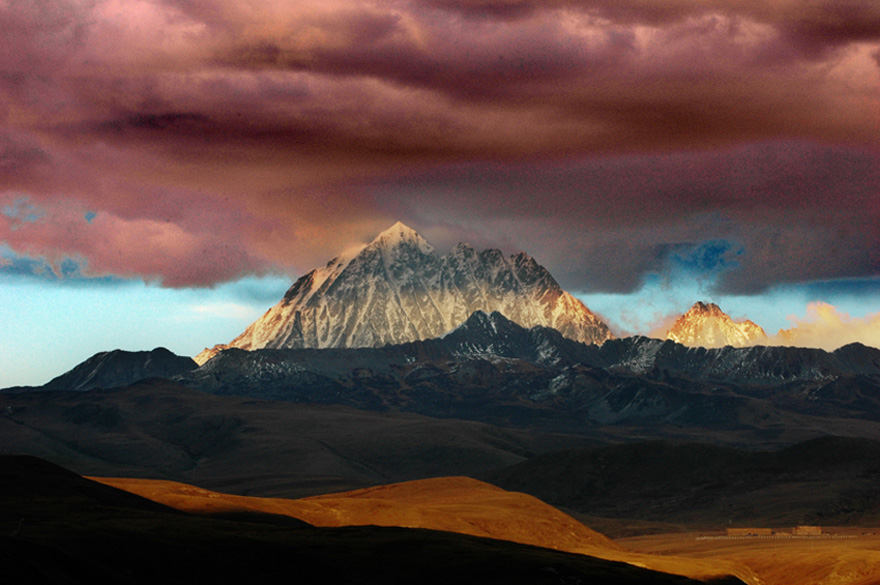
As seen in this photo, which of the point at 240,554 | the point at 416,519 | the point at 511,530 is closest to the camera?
the point at 240,554

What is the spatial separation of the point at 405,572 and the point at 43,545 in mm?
43077

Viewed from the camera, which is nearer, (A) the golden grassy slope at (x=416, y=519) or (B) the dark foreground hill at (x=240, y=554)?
(B) the dark foreground hill at (x=240, y=554)

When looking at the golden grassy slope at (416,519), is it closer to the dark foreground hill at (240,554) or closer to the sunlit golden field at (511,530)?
the sunlit golden field at (511,530)

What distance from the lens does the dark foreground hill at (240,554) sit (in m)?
102

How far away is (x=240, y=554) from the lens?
121 m

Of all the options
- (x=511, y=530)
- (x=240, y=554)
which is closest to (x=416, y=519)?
(x=511, y=530)

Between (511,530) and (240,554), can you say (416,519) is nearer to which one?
(511,530)

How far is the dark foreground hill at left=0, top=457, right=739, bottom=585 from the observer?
102438 millimetres

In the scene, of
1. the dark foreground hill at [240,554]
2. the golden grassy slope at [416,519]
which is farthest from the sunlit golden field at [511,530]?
the dark foreground hill at [240,554]

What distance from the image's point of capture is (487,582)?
120938 millimetres

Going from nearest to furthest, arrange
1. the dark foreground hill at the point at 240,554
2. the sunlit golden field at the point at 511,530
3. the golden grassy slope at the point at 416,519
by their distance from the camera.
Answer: the dark foreground hill at the point at 240,554 → the golden grassy slope at the point at 416,519 → the sunlit golden field at the point at 511,530

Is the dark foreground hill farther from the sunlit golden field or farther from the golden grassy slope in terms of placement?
the sunlit golden field

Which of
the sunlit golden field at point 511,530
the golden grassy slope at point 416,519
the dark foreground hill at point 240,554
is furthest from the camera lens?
the sunlit golden field at point 511,530

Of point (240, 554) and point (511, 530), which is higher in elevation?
point (240, 554)
